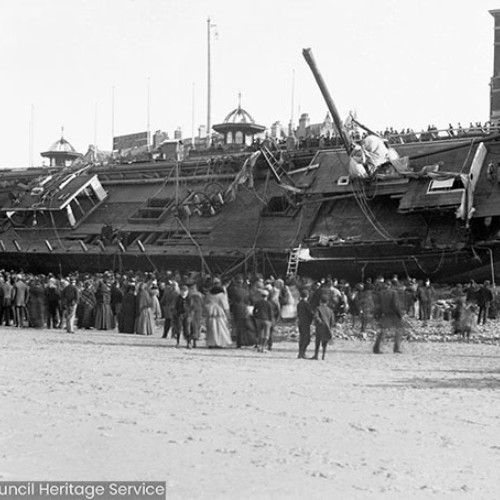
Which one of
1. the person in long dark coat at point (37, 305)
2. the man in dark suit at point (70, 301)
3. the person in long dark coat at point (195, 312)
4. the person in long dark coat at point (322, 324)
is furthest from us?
the person in long dark coat at point (37, 305)

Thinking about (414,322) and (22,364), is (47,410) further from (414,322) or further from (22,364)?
(414,322)

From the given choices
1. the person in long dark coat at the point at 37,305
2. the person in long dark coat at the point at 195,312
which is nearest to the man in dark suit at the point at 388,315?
the person in long dark coat at the point at 195,312

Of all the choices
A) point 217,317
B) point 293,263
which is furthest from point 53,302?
point 293,263

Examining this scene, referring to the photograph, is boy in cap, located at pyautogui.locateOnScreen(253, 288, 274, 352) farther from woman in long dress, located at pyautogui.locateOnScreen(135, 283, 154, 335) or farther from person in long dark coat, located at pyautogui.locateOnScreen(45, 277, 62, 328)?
person in long dark coat, located at pyautogui.locateOnScreen(45, 277, 62, 328)

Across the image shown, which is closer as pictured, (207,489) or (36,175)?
(207,489)

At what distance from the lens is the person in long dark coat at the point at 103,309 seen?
23.6 meters

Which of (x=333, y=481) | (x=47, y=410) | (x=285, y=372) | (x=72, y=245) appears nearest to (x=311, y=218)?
(x=72, y=245)

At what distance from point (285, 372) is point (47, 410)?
5.26 metres

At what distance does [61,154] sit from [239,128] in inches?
1017

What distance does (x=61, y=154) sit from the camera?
79312 mm

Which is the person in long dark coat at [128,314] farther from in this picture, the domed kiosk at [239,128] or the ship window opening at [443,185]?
the domed kiosk at [239,128]

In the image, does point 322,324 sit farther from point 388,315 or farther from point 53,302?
point 53,302

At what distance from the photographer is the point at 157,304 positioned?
24.6 meters

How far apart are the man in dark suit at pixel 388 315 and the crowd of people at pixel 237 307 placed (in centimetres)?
2
